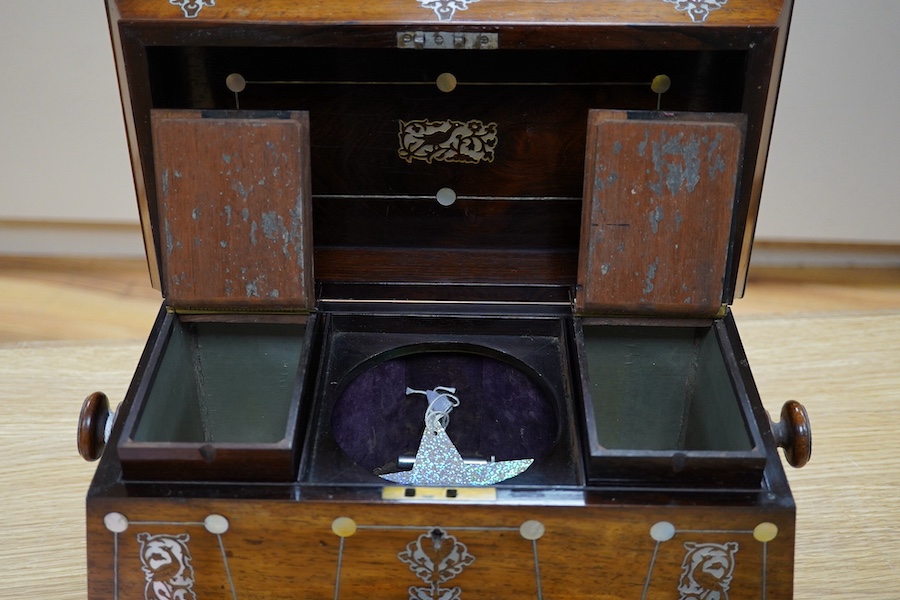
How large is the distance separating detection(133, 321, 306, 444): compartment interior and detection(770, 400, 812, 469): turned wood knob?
651 millimetres

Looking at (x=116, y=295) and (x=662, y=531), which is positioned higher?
(x=662, y=531)

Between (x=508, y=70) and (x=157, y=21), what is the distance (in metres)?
0.48

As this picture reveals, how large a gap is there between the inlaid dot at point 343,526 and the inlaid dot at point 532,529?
0.65 feet

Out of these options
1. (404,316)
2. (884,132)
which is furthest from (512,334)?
(884,132)

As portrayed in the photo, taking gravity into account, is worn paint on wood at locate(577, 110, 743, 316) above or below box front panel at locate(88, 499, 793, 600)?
above

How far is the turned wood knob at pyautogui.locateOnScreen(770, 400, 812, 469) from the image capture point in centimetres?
139

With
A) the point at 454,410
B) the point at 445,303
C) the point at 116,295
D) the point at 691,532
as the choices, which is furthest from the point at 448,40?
the point at 116,295

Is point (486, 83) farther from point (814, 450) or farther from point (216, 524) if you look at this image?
point (814, 450)

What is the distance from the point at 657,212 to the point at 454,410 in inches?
17.4

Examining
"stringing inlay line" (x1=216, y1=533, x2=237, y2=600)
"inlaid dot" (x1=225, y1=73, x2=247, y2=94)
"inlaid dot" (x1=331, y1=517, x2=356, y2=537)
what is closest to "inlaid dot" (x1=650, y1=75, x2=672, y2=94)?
"inlaid dot" (x1=225, y1=73, x2=247, y2=94)

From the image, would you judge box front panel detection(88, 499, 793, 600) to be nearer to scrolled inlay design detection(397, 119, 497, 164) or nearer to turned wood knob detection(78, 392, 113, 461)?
turned wood knob detection(78, 392, 113, 461)

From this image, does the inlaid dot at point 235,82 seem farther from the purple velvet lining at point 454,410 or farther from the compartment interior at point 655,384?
the compartment interior at point 655,384

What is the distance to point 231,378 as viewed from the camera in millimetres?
1622

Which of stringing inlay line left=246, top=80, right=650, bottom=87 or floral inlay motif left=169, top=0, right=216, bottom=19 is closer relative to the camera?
floral inlay motif left=169, top=0, right=216, bottom=19
